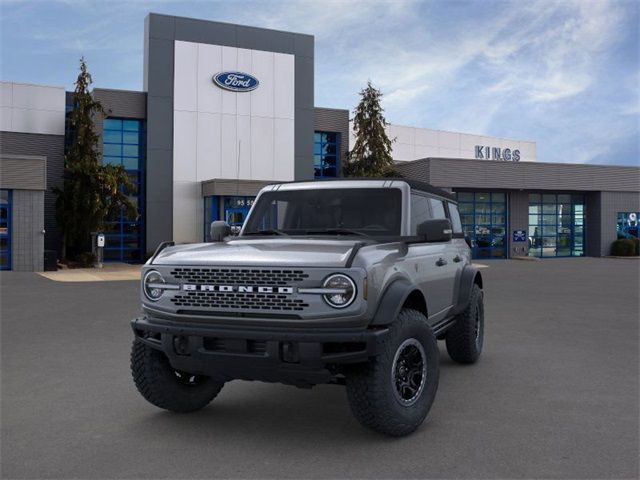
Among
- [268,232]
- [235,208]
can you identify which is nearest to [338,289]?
[268,232]

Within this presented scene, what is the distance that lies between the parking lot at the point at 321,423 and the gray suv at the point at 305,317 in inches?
13.8

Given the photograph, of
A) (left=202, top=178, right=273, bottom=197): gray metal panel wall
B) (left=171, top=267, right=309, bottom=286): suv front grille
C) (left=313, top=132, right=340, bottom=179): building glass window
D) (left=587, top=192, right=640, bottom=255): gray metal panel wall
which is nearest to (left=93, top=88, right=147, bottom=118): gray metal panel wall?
(left=202, top=178, right=273, bottom=197): gray metal panel wall

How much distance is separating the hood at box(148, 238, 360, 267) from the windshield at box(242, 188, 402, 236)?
2.12 feet

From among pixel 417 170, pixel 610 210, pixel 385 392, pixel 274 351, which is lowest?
pixel 385 392

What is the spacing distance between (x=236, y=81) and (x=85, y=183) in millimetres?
9393

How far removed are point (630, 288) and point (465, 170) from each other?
16288mm

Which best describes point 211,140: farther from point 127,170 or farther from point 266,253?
point 266,253

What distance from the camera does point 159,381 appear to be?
4.81m

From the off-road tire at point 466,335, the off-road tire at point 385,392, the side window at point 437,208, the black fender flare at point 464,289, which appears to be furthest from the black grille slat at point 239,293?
the off-road tire at point 466,335

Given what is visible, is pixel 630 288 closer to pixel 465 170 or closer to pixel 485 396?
pixel 485 396

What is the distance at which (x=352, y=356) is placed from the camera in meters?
3.99

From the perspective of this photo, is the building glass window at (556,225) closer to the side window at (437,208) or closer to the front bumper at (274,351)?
the side window at (437,208)

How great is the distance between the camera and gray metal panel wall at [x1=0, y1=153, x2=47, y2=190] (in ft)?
75.4

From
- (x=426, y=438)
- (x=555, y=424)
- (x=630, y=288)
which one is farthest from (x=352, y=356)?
(x=630, y=288)
